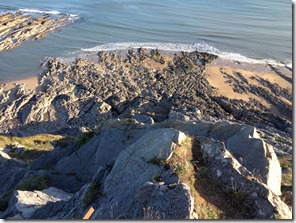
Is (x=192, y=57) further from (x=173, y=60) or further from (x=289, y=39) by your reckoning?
(x=289, y=39)

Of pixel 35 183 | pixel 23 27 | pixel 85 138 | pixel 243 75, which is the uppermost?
pixel 85 138

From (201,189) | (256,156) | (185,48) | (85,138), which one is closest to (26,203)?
(201,189)

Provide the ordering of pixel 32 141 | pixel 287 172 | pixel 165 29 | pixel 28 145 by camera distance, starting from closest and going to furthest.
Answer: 1. pixel 287 172
2. pixel 28 145
3. pixel 32 141
4. pixel 165 29

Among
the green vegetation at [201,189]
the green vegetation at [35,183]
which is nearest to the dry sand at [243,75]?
the green vegetation at [35,183]

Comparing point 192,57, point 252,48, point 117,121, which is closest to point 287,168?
point 117,121

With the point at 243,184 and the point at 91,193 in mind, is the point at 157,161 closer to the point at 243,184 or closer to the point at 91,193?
the point at 91,193

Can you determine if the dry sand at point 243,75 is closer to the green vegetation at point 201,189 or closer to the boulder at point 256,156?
the boulder at point 256,156

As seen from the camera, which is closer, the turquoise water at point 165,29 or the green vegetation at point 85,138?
the green vegetation at point 85,138
